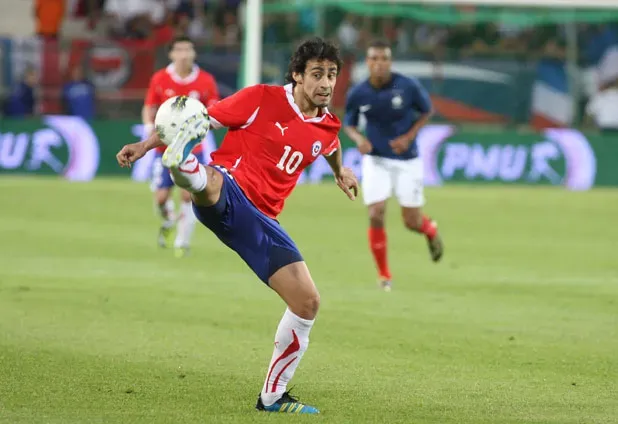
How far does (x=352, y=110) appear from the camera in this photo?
1455cm

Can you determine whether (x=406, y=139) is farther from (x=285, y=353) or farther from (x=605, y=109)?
(x=605, y=109)

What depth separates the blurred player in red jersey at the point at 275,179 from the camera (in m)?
7.55

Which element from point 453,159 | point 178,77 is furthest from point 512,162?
point 178,77

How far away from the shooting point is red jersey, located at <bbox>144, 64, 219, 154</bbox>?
17.4m

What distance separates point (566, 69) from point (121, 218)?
13330 millimetres

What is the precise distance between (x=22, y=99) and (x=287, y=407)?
22133 millimetres

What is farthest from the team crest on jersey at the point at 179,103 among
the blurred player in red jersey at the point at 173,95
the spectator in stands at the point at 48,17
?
the spectator in stands at the point at 48,17

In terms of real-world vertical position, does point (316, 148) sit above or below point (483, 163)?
above

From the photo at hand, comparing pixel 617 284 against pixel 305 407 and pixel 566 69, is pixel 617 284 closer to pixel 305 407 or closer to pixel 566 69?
pixel 305 407

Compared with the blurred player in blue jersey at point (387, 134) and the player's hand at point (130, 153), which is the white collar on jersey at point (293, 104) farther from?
the blurred player in blue jersey at point (387, 134)

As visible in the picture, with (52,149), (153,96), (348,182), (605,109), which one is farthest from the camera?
(605,109)

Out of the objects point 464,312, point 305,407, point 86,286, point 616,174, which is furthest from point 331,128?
point 616,174

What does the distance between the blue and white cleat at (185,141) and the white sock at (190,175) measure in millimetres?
59

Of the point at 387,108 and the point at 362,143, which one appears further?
the point at 387,108
